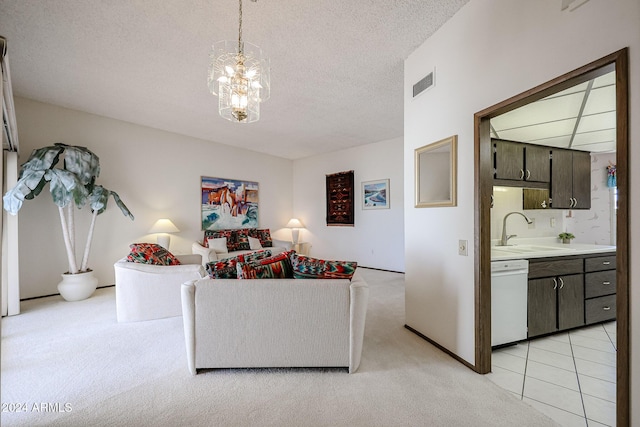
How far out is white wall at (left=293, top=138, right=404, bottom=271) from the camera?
587cm

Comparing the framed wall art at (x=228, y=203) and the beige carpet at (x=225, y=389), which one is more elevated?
the framed wall art at (x=228, y=203)

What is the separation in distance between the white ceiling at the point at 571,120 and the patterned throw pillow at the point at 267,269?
262 cm

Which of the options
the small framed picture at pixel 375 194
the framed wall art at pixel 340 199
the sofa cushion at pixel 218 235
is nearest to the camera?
the sofa cushion at pixel 218 235

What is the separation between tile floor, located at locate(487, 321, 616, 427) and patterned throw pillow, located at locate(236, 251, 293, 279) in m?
1.78

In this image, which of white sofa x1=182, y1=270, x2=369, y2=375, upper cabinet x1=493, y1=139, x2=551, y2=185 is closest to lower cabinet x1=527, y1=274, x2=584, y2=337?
upper cabinet x1=493, y1=139, x2=551, y2=185

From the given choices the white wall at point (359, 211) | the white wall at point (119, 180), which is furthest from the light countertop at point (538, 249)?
the white wall at point (119, 180)

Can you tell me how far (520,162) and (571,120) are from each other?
24.2 inches

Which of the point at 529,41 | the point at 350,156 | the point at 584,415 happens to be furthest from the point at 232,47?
the point at 350,156

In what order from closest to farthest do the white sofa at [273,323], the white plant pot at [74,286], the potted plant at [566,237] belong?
the white sofa at [273,323], the potted plant at [566,237], the white plant pot at [74,286]

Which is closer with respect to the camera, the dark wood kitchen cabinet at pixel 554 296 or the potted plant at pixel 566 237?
the dark wood kitchen cabinet at pixel 554 296

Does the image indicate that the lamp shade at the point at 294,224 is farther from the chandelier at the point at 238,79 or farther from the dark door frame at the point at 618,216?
the dark door frame at the point at 618,216

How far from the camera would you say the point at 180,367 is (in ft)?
7.36

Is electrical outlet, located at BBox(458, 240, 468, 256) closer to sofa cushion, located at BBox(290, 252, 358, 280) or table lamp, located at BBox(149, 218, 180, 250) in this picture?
sofa cushion, located at BBox(290, 252, 358, 280)

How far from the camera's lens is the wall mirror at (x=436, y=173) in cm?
240
